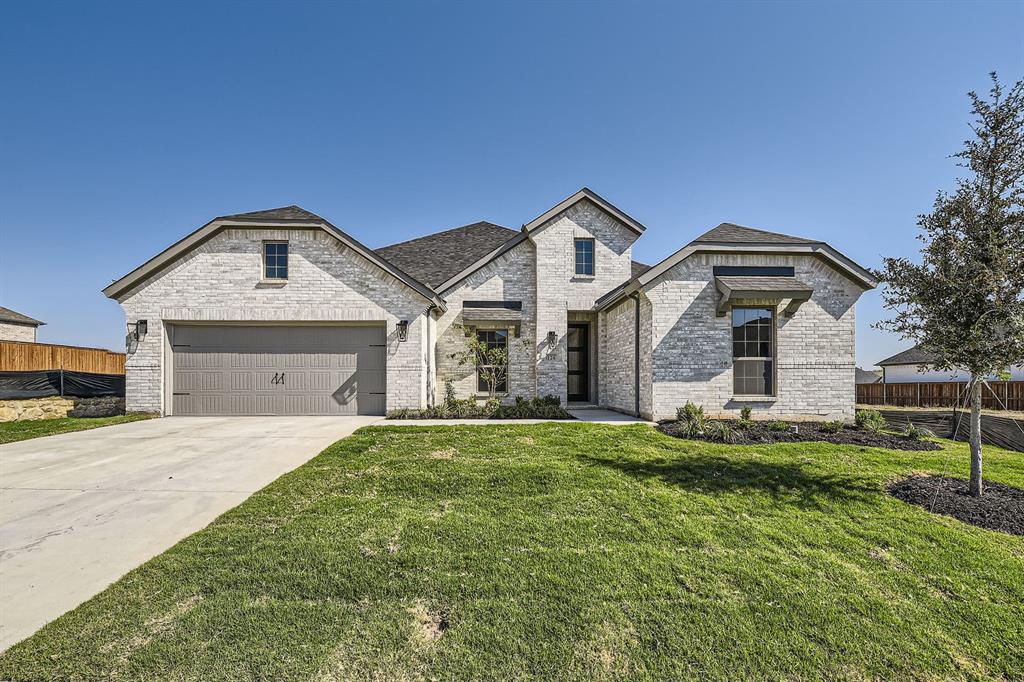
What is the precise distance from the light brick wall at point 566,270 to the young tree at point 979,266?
29.6 ft

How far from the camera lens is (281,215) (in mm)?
11562

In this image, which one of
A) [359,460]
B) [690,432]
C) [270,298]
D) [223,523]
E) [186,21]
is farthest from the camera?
[270,298]

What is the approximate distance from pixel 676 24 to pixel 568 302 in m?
7.53

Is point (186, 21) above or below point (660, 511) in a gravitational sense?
above

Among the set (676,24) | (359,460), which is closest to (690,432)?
(359,460)

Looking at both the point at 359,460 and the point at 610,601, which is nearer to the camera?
the point at 610,601

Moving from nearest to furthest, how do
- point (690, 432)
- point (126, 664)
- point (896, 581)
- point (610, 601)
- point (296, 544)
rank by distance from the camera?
point (126, 664) < point (610, 601) < point (896, 581) < point (296, 544) < point (690, 432)

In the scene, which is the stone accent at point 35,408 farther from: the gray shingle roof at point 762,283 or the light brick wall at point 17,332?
the light brick wall at point 17,332

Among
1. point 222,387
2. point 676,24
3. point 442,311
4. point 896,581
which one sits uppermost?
point 676,24

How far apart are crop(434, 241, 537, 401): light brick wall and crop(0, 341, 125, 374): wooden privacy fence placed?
12.4 metres

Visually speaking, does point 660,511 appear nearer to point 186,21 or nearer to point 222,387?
point 222,387

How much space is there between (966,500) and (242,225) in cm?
1457

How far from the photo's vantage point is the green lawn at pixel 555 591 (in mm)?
2260

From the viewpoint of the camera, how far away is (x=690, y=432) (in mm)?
8375
